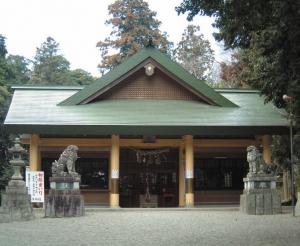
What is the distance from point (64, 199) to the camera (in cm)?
1716

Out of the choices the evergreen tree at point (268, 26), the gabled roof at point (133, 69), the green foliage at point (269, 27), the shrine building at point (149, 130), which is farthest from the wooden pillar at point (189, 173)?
the evergreen tree at point (268, 26)

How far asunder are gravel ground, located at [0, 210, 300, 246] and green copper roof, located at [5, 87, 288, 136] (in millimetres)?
5482

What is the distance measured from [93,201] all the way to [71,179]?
24.1 ft

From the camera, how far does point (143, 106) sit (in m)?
23.3

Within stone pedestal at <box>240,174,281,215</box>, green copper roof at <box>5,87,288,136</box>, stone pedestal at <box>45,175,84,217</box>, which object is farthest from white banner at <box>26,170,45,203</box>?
stone pedestal at <box>240,174,281,215</box>

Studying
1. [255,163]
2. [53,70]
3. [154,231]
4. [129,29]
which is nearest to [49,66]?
[53,70]

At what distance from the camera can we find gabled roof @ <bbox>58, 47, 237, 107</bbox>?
23.2 meters

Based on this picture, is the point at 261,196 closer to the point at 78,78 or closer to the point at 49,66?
the point at 78,78

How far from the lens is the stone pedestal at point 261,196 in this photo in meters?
17.4

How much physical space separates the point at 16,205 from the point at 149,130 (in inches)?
279

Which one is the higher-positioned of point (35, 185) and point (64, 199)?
point (35, 185)

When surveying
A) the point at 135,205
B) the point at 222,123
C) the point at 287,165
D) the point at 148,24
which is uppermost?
the point at 148,24

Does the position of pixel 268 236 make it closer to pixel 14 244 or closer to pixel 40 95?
pixel 14 244

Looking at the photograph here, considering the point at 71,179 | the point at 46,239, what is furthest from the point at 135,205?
the point at 46,239
